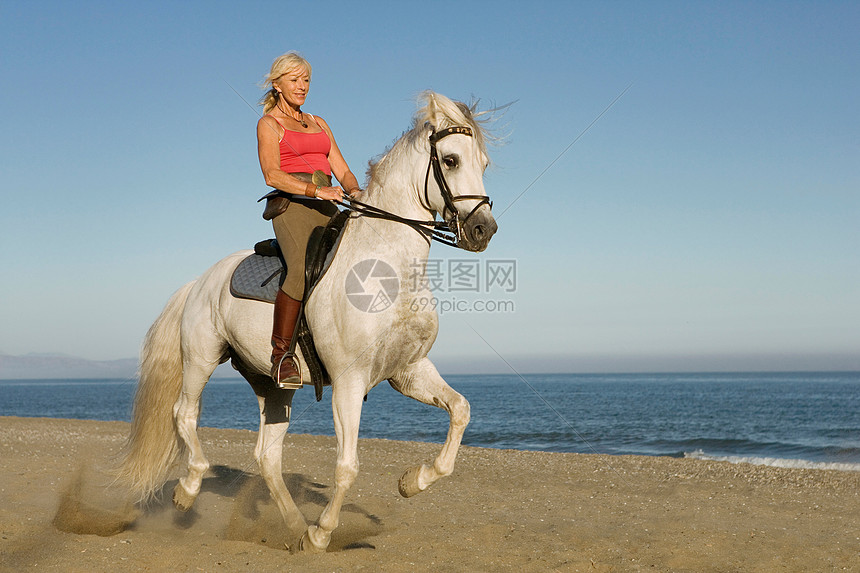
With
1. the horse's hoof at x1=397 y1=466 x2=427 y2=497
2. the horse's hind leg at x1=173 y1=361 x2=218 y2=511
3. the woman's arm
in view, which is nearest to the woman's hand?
the woman's arm

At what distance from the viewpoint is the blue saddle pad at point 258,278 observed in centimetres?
518

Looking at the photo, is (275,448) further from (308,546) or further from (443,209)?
(443,209)

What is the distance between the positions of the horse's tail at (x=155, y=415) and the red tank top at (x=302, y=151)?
2.07m

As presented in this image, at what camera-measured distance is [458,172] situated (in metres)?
4.44

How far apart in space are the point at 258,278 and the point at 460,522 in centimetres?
327

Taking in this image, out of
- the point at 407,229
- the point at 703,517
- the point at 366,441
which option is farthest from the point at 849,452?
the point at 407,229

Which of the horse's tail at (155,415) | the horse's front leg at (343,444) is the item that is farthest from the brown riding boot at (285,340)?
the horse's tail at (155,415)

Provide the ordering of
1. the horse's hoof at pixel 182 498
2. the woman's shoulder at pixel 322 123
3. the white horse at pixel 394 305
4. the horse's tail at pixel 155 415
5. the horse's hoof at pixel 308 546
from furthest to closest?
the horse's tail at pixel 155 415, the horse's hoof at pixel 182 498, the woman's shoulder at pixel 322 123, the horse's hoof at pixel 308 546, the white horse at pixel 394 305

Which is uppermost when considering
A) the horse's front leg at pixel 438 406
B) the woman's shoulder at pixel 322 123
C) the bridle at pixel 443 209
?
the woman's shoulder at pixel 322 123

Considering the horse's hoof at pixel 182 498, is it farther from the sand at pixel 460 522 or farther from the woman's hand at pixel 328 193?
the woman's hand at pixel 328 193

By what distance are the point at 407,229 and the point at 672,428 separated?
94.7ft

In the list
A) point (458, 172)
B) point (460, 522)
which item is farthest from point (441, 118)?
point (460, 522)

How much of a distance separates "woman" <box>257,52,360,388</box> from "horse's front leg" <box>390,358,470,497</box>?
860mm

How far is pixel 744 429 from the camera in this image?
29.7 m
